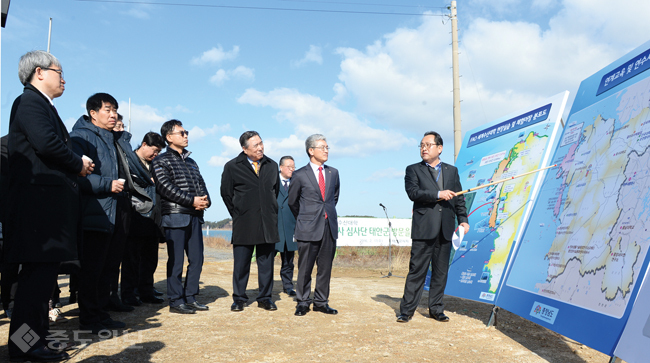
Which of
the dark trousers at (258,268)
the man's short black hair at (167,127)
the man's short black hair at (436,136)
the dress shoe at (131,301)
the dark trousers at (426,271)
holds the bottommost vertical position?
the dress shoe at (131,301)

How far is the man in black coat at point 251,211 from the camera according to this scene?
4.88 metres

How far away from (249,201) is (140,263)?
5.26ft

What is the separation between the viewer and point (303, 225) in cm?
478

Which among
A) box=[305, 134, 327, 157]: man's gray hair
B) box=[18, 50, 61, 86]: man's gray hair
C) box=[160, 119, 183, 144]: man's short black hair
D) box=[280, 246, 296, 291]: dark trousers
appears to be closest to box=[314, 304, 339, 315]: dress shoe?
box=[280, 246, 296, 291]: dark trousers

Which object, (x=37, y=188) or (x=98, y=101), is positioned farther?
(x=98, y=101)

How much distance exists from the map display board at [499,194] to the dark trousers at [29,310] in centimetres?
371

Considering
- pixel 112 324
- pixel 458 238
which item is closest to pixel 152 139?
pixel 112 324

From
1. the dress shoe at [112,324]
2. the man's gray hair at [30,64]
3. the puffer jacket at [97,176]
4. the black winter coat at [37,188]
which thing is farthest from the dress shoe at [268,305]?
the man's gray hair at [30,64]

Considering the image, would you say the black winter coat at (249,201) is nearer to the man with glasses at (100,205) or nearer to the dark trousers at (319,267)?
the dark trousers at (319,267)

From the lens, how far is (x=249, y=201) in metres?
4.94

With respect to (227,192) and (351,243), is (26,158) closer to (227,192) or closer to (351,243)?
(227,192)

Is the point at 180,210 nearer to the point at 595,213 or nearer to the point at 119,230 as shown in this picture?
the point at 119,230

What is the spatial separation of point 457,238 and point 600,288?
202cm

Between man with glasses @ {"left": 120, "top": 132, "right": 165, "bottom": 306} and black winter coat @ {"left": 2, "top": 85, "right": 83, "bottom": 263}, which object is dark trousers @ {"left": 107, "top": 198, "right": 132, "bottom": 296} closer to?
man with glasses @ {"left": 120, "top": 132, "right": 165, "bottom": 306}
